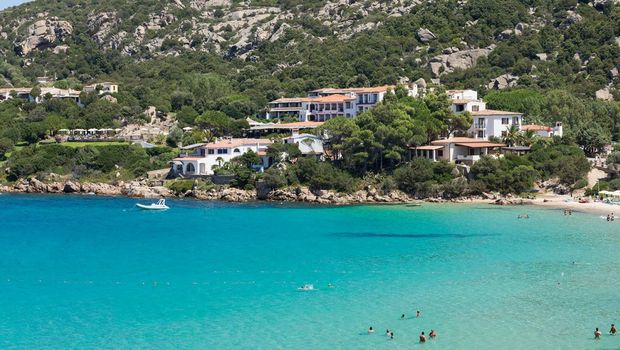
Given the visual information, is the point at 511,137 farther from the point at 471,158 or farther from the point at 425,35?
the point at 425,35

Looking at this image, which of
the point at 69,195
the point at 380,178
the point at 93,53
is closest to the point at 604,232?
the point at 380,178

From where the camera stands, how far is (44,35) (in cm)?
14175

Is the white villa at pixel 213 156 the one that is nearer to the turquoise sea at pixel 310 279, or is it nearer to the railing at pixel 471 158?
the turquoise sea at pixel 310 279

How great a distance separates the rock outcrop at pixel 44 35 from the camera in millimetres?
141125

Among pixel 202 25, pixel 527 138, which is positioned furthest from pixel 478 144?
pixel 202 25

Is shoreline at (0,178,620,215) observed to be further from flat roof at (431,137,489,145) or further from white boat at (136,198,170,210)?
flat roof at (431,137,489,145)

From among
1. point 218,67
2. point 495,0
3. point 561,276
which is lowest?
point 561,276

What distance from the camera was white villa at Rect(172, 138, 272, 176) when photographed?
75750mm

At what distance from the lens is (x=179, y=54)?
5094 inches

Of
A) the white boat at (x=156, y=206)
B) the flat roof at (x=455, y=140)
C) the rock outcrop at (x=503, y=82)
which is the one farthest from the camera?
the rock outcrop at (x=503, y=82)

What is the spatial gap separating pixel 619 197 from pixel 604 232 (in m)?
12.3

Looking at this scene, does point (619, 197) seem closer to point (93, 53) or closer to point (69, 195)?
point (69, 195)

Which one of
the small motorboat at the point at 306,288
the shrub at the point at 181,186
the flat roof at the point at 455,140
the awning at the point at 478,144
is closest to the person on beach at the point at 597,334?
the small motorboat at the point at 306,288

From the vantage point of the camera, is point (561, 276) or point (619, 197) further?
point (619, 197)
